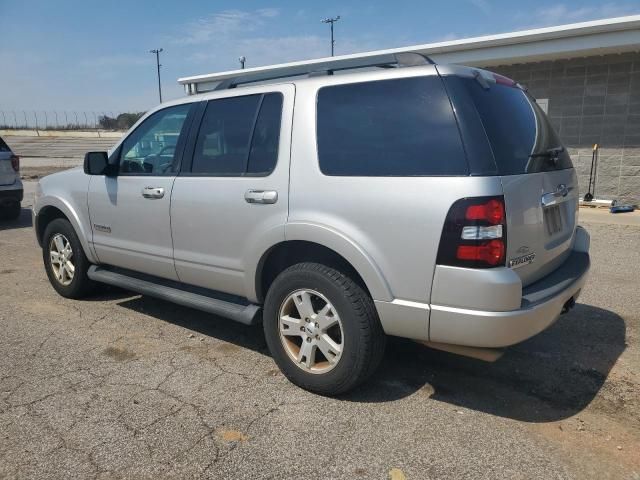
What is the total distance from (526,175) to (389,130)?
794mm

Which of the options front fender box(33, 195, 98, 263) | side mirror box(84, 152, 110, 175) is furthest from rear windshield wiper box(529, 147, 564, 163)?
front fender box(33, 195, 98, 263)

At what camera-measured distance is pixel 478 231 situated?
270 centimetres

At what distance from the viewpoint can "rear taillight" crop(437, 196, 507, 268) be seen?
2.70 metres

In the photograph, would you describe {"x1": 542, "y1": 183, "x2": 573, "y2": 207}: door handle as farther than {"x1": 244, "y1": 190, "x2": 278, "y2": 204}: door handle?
No

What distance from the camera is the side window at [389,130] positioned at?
2871mm

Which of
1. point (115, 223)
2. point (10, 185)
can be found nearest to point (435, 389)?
point (115, 223)

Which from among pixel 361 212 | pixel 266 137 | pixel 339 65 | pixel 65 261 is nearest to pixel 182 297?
pixel 266 137

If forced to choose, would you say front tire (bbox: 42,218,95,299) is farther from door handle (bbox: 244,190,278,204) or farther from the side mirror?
door handle (bbox: 244,190,278,204)

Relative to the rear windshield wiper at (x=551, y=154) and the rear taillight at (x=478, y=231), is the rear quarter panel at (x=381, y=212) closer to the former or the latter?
the rear taillight at (x=478, y=231)

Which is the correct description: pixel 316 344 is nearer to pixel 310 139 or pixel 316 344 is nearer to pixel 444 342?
pixel 444 342

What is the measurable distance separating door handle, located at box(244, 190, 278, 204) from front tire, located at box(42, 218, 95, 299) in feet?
7.74

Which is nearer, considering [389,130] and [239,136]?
[389,130]

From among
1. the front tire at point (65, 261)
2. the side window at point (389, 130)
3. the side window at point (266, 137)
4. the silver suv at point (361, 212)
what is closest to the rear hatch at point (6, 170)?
the front tire at point (65, 261)

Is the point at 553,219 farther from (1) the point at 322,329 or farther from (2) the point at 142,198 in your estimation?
(2) the point at 142,198
